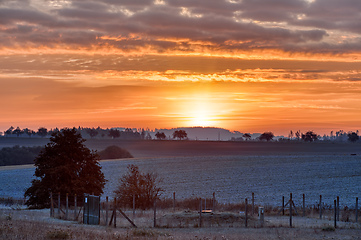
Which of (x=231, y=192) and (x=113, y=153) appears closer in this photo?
(x=231, y=192)

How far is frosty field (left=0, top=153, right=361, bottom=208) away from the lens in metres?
59.5

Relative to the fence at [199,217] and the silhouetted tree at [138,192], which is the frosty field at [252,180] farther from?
the silhouetted tree at [138,192]

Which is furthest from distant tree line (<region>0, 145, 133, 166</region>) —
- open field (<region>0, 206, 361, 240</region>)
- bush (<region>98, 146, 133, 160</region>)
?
open field (<region>0, 206, 361, 240</region>)

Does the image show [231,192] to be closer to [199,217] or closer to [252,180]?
[252,180]

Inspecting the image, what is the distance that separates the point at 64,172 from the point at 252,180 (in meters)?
36.8

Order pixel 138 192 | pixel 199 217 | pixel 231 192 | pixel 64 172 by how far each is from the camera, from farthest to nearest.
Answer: pixel 231 192 → pixel 64 172 → pixel 138 192 → pixel 199 217

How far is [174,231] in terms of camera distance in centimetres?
2936

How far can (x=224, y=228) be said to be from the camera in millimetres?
31516

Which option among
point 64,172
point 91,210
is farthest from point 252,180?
point 91,210

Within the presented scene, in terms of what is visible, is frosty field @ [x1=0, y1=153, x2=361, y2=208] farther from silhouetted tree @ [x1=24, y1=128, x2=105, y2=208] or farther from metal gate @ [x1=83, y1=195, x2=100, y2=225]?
metal gate @ [x1=83, y1=195, x2=100, y2=225]

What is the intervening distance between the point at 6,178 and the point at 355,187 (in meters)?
61.1

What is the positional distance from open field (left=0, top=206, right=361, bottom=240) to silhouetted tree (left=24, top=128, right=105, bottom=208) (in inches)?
512

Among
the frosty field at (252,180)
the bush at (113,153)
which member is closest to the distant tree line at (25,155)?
the bush at (113,153)

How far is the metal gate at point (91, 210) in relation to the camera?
3231 cm
